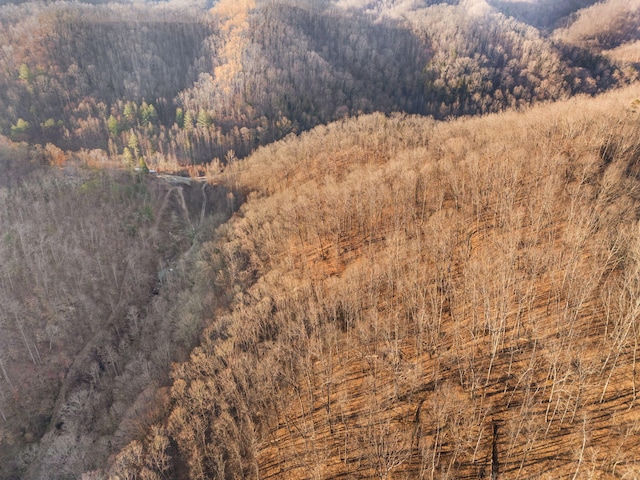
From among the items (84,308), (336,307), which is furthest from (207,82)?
(336,307)

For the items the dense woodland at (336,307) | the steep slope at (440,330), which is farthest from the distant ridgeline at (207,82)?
the steep slope at (440,330)

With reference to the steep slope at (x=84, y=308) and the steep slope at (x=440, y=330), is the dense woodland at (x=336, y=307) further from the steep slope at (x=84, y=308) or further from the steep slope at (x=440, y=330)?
the steep slope at (x=84, y=308)

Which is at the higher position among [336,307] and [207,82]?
[207,82]

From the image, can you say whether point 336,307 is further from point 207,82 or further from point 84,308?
point 207,82

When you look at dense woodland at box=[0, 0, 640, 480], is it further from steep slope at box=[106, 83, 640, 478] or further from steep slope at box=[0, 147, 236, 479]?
steep slope at box=[0, 147, 236, 479]

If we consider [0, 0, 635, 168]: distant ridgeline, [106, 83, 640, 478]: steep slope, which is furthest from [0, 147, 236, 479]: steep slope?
[0, 0, 635, 168]: distant ridgeline
